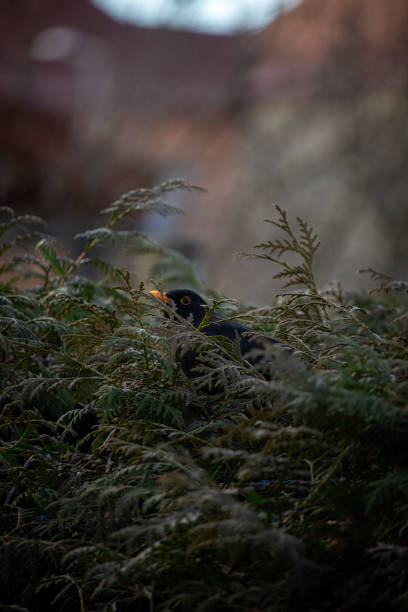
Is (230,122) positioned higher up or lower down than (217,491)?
higher up

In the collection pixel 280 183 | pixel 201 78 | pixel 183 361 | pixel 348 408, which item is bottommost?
pixel 348 408

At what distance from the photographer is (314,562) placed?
1062mm

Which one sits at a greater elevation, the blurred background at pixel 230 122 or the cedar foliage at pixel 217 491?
the blurred background at pixel 230 122

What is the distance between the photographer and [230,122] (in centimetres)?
1152

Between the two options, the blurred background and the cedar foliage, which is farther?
the blurred background

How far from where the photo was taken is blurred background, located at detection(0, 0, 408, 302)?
998 cm

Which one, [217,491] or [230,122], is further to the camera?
[230,122]

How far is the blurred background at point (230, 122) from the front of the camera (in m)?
9.98

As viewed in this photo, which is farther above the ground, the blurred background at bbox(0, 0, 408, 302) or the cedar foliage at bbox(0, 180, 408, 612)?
the blurred background at bbox(0, 0, 408, 302)

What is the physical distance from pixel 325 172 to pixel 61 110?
5.68m

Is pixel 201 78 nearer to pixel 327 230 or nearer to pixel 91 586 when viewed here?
pixel 327 230

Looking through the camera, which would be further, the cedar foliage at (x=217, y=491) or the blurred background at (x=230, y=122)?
the blurred background at (x=230, y=122)

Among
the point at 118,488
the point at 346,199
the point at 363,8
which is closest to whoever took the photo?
the point at 118,488

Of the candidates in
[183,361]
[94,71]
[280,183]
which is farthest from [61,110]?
[183,361]
